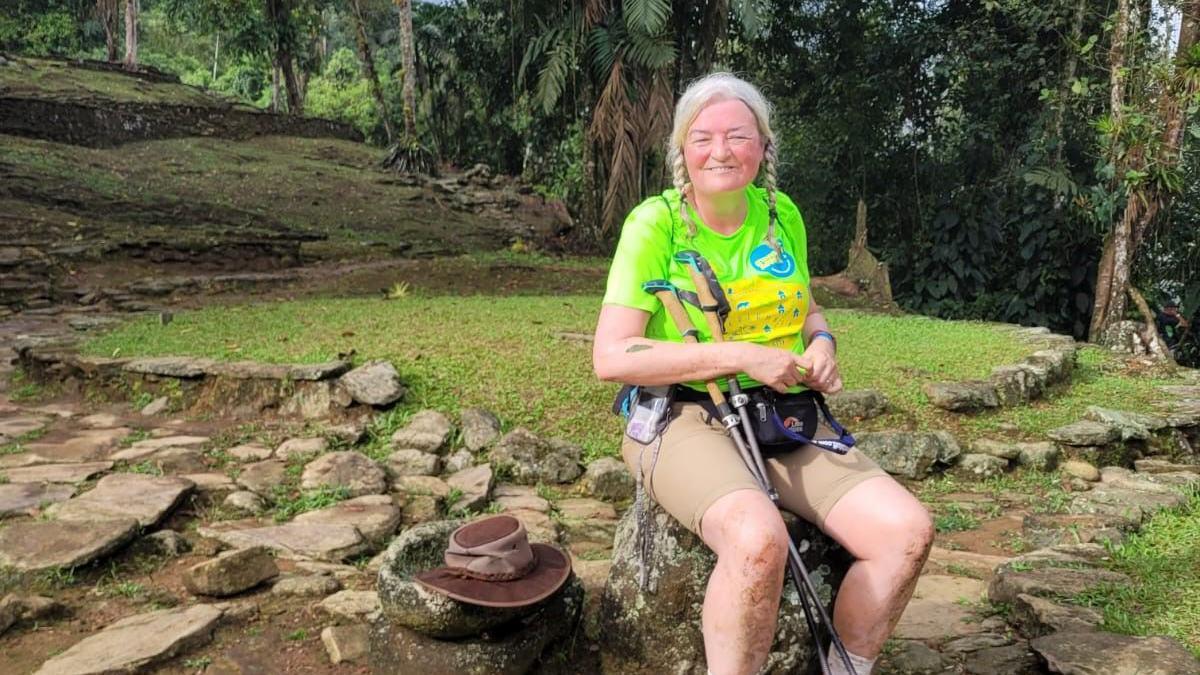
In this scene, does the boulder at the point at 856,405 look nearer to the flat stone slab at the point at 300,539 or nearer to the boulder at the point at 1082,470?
the boulder at the point at 1082,470

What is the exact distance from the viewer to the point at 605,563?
3266 millimetres

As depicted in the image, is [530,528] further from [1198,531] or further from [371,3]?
[371,3]

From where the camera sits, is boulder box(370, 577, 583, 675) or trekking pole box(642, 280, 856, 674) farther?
boulder box(370, 577, 583, 675)

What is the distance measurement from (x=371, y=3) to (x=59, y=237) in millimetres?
20520

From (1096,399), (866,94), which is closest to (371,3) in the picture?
(866,94)

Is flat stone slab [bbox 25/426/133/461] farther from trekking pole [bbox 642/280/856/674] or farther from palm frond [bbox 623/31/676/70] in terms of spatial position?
palm frond [bbox 623/31/676/70]

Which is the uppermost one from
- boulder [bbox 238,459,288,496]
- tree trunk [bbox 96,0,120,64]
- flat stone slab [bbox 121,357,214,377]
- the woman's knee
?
tree trunk [bbox 96,0,120,64]

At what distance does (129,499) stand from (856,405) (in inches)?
147

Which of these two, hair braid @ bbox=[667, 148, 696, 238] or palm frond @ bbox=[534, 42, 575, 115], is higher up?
palm frond @ bbox=[534, 42, 575, 115]

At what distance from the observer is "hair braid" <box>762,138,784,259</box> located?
2402 millimetres

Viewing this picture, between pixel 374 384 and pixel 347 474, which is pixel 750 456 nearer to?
pixel 347 474

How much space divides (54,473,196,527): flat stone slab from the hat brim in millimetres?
1699

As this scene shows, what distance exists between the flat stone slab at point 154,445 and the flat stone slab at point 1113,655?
388cm

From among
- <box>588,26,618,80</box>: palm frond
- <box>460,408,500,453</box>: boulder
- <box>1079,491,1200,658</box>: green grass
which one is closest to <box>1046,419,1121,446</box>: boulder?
<box>1079,491,1200,658</box>: green grass
